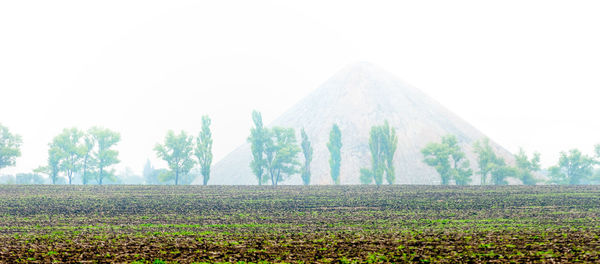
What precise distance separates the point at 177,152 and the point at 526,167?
9274 centimetres

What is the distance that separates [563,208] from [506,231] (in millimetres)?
27971

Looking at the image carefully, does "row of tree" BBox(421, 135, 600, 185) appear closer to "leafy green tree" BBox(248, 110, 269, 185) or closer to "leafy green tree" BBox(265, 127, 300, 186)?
"leafy green tree" BBox(265, 127, 300, 186)

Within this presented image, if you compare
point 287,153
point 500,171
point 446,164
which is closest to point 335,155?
point 287,153

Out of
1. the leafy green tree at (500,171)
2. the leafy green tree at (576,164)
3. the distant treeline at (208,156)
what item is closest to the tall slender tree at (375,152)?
the distant treeline at (208,156)

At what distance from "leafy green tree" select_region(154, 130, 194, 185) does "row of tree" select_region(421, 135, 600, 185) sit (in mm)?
59810

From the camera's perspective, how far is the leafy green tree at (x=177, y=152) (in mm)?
135500

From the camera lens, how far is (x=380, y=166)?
140 metres

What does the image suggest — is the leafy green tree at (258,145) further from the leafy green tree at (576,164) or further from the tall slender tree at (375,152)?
the leafy green tree at (576,164)

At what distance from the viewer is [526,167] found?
154m

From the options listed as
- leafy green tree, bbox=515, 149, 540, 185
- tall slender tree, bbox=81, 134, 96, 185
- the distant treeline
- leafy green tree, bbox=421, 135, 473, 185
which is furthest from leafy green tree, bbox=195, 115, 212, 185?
leafy green tree, bbox=515, 149, 540, 185

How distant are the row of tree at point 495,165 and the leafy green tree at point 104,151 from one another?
77652 mm

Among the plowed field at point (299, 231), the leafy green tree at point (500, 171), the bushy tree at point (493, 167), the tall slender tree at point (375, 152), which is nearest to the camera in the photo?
the plowed field at point (299, 231)

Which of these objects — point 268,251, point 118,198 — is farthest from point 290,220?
point 118,198

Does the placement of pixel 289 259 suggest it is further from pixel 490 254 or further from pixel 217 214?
pixel 217 214
